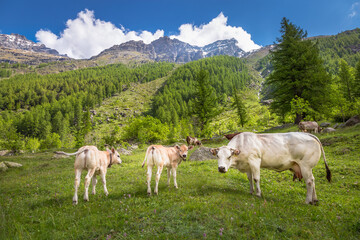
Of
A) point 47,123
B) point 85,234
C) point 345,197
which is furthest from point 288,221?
point 47,123

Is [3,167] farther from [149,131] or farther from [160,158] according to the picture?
[149,131]

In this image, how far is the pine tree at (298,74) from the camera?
2814 cm

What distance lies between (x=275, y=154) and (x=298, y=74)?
2788 cm

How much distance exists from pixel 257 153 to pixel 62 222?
7.28 meters

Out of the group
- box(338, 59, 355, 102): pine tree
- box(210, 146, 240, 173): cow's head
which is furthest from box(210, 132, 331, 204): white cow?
box(338, 59, 355, 102): pine tree

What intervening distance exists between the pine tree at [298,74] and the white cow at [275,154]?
81.2 feet

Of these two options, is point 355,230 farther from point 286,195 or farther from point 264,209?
point 286,195

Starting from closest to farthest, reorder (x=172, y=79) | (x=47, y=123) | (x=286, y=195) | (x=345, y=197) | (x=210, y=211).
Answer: (x=210, y=211)
(x=345, y=197)
(x=286, y=195)
(x=47, y=123)
(x=172, y=79)

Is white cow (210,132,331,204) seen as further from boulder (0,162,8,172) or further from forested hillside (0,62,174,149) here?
forested hillside (0,62,174,149)

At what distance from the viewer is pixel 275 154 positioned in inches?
283

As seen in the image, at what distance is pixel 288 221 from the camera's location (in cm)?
482

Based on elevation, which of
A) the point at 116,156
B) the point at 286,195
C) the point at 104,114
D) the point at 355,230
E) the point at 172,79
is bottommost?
the point at 286,195

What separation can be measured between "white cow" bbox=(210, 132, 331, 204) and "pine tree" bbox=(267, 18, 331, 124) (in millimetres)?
24757

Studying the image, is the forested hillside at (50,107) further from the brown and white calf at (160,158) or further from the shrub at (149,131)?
the brown and white calf at (160,158)
